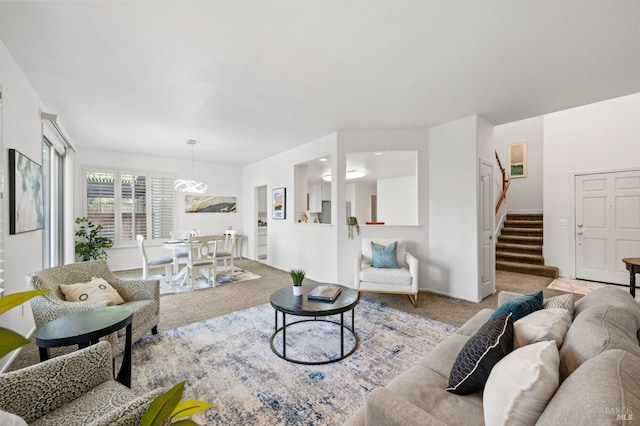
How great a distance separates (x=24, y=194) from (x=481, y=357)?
386cm

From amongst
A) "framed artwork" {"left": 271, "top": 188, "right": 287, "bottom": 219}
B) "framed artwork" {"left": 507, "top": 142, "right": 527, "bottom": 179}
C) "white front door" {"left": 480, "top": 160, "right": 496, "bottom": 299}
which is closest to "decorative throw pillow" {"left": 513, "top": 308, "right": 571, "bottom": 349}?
"white front door" {"left": 480, "top": 160, "right": 496, "bottom": 299}

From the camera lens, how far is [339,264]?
4.50m

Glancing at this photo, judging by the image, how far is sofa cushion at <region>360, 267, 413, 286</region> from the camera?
3.52 meters

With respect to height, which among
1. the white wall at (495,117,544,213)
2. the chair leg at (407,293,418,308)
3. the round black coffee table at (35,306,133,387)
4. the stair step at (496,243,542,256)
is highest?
the white wall at (495,117,544,213)

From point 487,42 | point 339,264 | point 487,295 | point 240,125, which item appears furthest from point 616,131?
point 240,125

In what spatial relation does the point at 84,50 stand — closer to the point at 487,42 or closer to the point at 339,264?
the point at 487,42

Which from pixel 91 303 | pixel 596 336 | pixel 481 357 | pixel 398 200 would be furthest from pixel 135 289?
pixel 398 200

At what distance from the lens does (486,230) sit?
13.1 feet

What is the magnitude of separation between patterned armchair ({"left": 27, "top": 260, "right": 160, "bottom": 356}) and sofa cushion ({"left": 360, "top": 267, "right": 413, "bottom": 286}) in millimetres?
2443

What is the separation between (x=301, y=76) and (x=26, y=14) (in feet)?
6.63

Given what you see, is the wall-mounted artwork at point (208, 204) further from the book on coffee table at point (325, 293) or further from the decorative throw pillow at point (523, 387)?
the decorative throw pillow at point (523, 387)

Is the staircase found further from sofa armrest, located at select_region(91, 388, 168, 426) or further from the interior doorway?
sofa armrest, located at select_region(91, 388, 168, 426)

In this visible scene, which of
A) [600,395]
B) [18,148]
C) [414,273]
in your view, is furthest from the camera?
[414,273]

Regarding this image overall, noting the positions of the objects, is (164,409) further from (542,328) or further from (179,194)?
(179,194)
